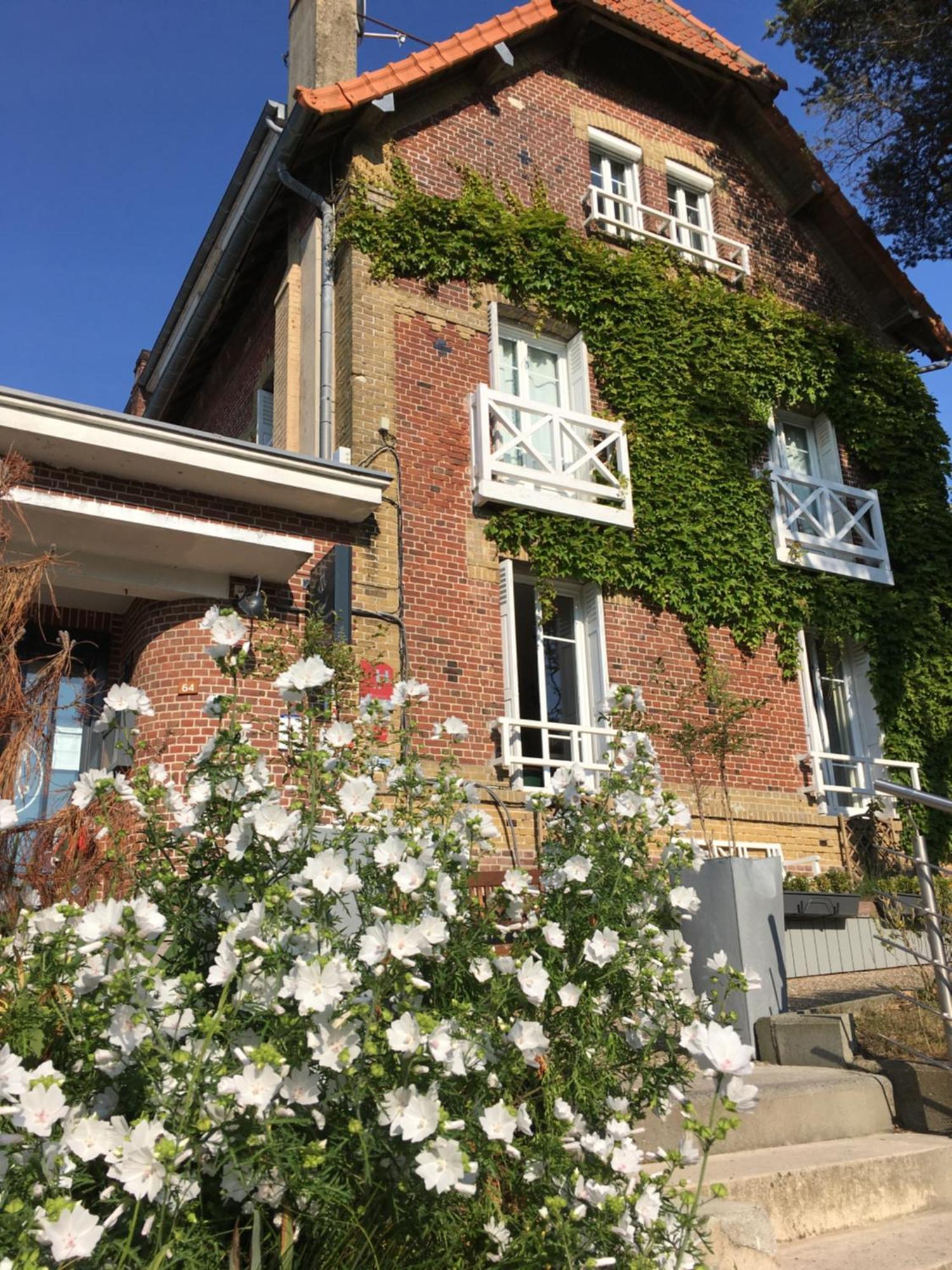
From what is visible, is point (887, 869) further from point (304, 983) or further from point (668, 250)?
point (304, 983)

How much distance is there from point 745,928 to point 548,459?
20.6 feet

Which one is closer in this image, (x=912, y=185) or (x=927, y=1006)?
(x=927, y=1006)

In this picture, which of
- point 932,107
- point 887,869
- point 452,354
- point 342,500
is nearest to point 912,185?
point 932,107

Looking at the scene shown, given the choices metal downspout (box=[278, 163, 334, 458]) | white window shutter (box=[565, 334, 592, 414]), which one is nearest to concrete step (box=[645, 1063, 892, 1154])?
metal downspout (box=[278, 163, 334, 458])

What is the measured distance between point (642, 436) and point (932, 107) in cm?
687

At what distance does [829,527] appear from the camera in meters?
12.3

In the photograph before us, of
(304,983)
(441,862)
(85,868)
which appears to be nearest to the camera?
(304,983)

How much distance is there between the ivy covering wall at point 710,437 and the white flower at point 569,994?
24.3 ft

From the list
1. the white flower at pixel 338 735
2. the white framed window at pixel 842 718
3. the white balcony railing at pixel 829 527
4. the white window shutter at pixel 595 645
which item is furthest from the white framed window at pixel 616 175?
the white flower at pixel 338 735

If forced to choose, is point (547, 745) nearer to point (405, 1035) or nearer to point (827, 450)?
point (827, 450)

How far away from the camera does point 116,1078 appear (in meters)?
2.21

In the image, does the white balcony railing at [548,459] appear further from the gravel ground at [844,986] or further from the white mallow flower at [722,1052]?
the white mallow flower at [722,1052]

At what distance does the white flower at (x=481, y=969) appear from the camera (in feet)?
8.33

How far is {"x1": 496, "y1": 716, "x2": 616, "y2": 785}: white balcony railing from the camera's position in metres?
9.16
